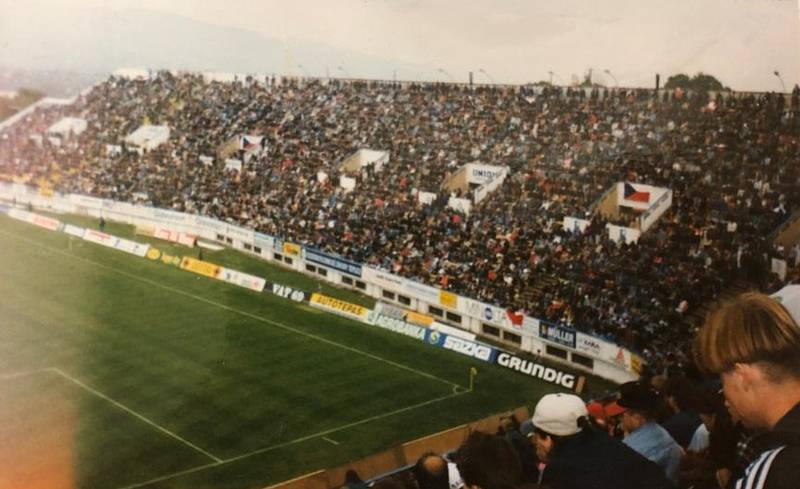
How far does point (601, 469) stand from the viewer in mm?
2986

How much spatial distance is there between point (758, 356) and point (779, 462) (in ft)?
0.97

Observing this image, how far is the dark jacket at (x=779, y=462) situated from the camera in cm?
195

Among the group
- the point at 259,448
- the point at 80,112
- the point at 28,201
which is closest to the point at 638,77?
the point at 259,448

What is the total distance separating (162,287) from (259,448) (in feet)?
33.3

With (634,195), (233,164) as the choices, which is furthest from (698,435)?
(233,164)

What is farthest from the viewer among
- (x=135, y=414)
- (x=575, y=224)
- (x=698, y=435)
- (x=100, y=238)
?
(x=100, y=238)

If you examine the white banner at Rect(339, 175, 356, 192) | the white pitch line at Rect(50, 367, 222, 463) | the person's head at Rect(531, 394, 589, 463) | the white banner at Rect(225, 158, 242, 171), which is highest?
the person's head at Rect(531, 394, 589, 463)

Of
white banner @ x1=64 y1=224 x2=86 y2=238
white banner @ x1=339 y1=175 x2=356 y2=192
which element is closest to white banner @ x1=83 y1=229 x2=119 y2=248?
white banner @ x1=64 y1=224 x2=86 y2=238

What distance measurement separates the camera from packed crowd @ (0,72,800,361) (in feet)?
54.6

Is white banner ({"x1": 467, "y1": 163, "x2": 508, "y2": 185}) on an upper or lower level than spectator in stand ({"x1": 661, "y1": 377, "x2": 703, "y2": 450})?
upper

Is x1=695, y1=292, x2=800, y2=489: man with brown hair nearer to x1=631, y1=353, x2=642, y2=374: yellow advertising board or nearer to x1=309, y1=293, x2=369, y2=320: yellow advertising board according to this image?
x1=631, y1=353, x2=642, y2=374: yellow advertising board

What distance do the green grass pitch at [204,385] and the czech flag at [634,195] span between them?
6074 mm

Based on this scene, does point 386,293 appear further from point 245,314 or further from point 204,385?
point 204,385

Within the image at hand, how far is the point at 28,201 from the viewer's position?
94.4 ft
